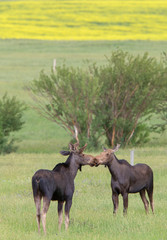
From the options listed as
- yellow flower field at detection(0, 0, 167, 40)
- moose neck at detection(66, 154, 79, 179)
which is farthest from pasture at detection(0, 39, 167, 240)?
yellow flower field at detection(0, 0, 167, 40)

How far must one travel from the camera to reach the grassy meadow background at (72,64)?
10297mm

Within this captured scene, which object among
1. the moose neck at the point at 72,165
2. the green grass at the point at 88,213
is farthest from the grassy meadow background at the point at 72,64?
the moose neck at the point at 72,165

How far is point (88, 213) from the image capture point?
11.5 metres

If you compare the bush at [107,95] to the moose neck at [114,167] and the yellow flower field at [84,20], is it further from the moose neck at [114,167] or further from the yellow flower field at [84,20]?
the yellow flower field at [84,20]

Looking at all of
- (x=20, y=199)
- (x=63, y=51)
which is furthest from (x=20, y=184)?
(x=63, y=51)

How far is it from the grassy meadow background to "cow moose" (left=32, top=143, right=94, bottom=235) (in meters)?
0.45

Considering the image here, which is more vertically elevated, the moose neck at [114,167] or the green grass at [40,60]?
the green grass at [40,60]

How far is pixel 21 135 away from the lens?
1406 inches

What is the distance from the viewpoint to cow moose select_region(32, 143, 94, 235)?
917 centimetres

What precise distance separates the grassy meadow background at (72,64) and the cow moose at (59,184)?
17.6 inches

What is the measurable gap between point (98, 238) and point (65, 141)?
79.6 feet

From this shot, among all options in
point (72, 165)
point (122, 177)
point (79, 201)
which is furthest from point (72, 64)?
point (72, 165)

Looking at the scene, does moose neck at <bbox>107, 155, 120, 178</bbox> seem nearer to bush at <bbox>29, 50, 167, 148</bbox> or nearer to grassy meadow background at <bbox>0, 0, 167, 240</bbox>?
grassy meadow background at <bbox>0, 0, 167, 240</bbox>

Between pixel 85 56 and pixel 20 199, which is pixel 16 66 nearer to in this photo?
pixel 85 56
